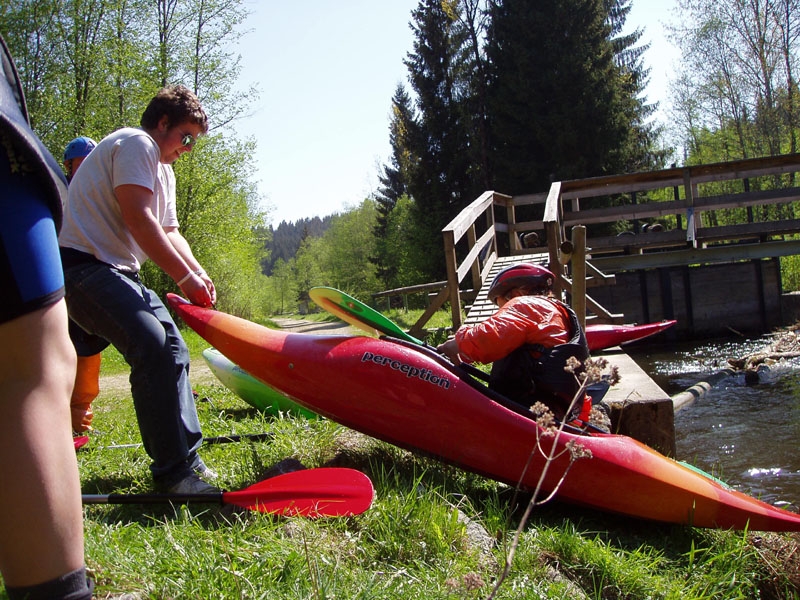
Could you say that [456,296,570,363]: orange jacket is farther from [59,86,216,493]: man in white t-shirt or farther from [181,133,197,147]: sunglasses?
[181,133,197,147]: sunglasses

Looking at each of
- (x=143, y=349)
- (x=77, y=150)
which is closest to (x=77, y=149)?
(x=77, y=150)

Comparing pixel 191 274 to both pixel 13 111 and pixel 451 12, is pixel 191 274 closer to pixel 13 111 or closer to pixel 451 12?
pixel 13 111

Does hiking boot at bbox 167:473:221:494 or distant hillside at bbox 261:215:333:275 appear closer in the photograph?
hiking boot at bbox 167:473:221:494

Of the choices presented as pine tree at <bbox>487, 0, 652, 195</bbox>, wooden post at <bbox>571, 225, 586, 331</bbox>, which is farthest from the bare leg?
pine tree at <bbox>487, 0, 652, 195</bbox>

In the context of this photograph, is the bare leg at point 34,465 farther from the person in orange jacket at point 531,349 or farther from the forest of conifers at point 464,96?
the forest of conifers at point 464,96

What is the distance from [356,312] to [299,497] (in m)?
1.42

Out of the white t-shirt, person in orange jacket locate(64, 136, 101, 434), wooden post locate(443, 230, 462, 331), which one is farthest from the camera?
wooden post locate(443, 230, 462, 331)

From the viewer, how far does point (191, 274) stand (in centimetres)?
287

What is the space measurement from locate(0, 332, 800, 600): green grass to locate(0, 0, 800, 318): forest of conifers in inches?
612

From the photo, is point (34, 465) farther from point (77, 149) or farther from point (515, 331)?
point (77, 149)

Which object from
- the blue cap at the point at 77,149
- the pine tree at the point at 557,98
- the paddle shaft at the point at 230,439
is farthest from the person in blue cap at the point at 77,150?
the pine tree at the point at 557,98

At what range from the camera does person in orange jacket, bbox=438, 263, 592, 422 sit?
3.06m

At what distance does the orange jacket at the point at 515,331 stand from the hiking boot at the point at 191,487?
128 cm

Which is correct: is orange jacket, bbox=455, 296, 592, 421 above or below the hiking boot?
above
